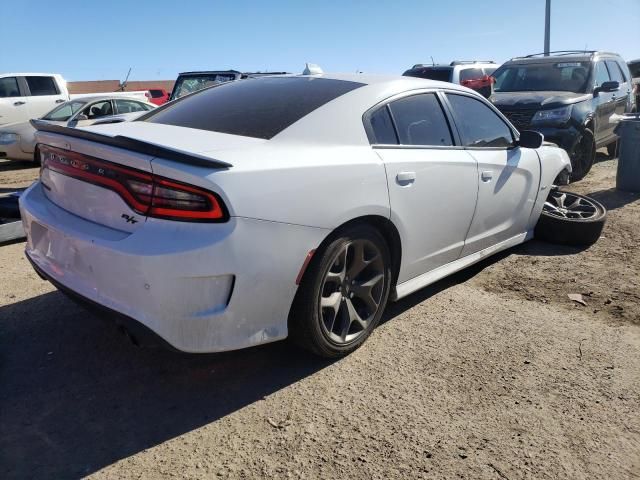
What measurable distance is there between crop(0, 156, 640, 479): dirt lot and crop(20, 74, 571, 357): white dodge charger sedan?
1.05ft

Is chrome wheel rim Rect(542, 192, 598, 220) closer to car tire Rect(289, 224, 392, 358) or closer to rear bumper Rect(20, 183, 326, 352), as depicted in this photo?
car tire Rect(289, 224, 392, 358)

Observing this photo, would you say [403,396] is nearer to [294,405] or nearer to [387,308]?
[294,405]

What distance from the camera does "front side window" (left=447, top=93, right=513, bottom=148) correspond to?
406cm

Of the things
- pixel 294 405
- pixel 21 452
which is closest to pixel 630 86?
pixel 294 405

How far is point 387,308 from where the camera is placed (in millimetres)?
3967

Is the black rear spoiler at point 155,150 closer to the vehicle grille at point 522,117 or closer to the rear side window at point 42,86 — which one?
the vehicle grille at point 522,117

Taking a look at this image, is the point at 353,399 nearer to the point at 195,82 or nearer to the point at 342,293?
the point at 342,293

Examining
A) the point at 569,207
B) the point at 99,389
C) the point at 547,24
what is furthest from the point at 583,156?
the point at 547,24

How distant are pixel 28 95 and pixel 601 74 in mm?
12907


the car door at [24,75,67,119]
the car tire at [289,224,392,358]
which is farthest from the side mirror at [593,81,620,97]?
the car door at [24,75,67,119]

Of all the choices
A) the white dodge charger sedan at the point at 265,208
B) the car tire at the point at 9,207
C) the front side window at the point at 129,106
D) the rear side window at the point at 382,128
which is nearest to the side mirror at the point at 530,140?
the white dodge charger sedan at the point at 265,208

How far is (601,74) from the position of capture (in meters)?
9.65

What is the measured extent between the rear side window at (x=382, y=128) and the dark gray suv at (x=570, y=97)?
560 centimetres

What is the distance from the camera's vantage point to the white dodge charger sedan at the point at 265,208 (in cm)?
246
